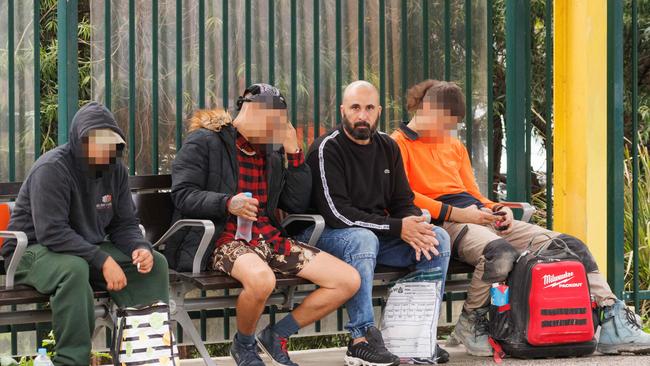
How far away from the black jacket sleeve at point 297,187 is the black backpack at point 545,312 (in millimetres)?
1152

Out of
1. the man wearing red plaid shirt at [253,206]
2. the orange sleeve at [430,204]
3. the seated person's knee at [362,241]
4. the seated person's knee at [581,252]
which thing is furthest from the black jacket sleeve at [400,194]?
the seated person's knee at [581,252]

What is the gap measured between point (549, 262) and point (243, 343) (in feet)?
5.44

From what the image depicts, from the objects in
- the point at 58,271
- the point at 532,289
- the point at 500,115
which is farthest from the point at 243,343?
the point at 500,115

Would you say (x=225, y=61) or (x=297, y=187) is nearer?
(x=297, y=187)

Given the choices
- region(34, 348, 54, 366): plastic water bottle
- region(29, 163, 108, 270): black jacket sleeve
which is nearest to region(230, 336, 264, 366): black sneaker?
region(29, 163, 108, 270): black jacket sleeve

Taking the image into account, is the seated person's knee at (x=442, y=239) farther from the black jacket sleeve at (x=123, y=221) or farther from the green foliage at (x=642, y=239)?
the green foliage at (x=642, y=239)

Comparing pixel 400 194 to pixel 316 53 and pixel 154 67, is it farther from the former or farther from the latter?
pixel 154 67

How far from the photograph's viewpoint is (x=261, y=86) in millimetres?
5906

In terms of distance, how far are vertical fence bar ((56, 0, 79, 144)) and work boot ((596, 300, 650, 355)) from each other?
3.06 meters

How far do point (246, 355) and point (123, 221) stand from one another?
875 mm

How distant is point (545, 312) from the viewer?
6039 mm

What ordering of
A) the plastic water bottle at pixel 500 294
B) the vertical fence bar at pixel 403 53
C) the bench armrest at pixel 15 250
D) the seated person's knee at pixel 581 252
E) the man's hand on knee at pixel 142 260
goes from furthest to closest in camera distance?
the vertical fence bar at pixel 403 53 → the seated person's knee at pixel 581 252 → the plastic water bottle at pixel 500 294 → the man's hand on knee at pixel 142 260 → the bench armrest at pixel 15 250

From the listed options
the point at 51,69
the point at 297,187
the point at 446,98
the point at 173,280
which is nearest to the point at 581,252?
the point at 446,98

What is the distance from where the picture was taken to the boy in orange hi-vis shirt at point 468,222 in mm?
6266
